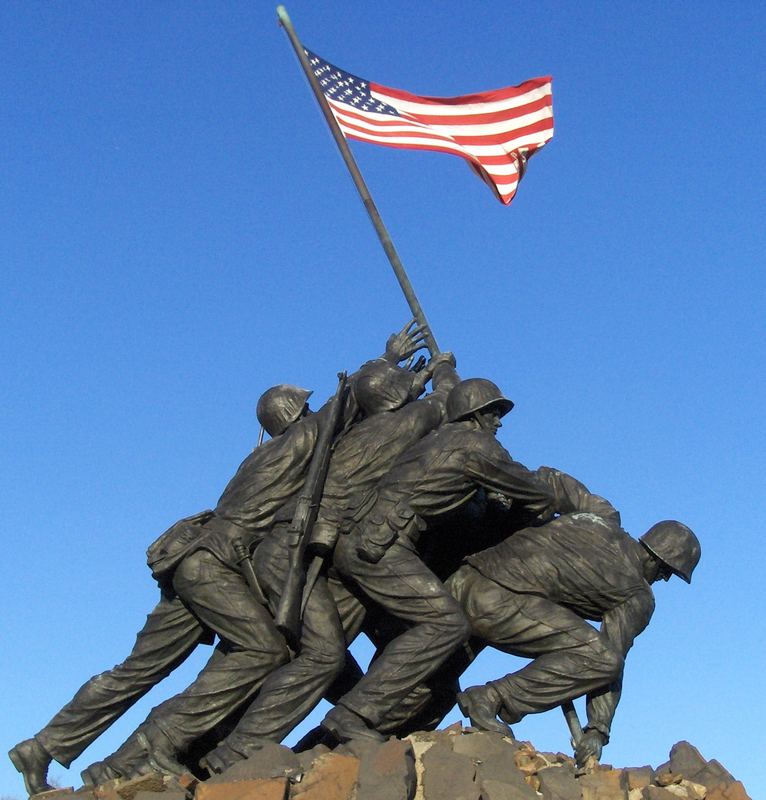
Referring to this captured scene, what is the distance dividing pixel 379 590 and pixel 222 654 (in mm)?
1324

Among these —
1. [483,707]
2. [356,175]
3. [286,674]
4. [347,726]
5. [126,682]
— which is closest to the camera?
[347,726]

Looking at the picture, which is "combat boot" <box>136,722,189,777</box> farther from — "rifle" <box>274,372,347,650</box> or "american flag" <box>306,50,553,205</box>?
"american flag" <box>306,50,553,205</box>

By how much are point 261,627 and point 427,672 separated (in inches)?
49.4

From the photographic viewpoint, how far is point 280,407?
12789 millimetres

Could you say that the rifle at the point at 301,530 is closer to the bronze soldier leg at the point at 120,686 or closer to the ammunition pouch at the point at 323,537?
the ammunition pouch at the point at 323,537

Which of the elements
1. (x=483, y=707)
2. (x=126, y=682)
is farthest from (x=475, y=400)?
(x=126, y=682)

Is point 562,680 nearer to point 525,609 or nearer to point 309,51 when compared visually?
point 525,609

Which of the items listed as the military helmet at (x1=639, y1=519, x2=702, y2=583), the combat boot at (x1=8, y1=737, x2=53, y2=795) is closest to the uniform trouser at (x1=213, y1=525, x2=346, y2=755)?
the combat boot at (x1=8, y1=737, x2=53, y2=795)

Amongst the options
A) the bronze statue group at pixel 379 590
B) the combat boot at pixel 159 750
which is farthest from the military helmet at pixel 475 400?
the combat boot at pixel 159 750

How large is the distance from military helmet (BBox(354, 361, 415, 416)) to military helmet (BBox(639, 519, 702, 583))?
6.99ft

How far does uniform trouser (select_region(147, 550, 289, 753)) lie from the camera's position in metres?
11.6

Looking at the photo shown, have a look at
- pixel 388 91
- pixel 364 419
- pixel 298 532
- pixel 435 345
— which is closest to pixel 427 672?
pixel 298 532

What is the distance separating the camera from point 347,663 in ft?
40.1

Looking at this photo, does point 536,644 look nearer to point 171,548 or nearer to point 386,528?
point 386,528
